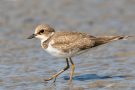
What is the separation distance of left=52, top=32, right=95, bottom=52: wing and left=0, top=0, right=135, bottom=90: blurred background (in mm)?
708

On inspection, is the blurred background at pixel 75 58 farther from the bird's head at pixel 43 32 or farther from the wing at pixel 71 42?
the bird's head at pixel 43 32

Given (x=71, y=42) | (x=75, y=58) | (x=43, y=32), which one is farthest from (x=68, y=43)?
(x=75, y=58)

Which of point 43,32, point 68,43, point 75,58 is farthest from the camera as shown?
point 75,58

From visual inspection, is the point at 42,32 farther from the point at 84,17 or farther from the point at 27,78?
the point at 84,17

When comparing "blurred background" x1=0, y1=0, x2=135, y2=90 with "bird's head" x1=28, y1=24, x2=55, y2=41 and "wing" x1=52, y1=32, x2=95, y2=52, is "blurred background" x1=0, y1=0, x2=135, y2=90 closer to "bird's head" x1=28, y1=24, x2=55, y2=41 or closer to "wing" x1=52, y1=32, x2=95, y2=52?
"wing" x1=52, y1=32, x2=95, y2=52

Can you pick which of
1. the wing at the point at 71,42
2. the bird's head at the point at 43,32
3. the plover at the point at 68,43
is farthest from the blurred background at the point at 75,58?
the bird's head at the point at 43,32

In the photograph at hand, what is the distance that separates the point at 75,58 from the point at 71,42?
6.12 feet

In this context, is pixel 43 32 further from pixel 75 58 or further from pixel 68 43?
pixel 75 58

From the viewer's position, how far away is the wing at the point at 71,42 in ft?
34.9

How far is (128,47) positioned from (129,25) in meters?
2.19

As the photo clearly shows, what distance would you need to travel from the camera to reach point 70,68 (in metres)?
11.9

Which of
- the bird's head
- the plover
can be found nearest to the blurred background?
the plover

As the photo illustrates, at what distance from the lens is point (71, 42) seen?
1077 centimetres

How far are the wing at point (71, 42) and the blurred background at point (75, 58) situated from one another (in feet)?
2.32
